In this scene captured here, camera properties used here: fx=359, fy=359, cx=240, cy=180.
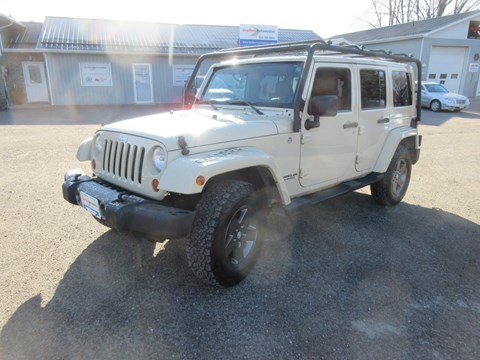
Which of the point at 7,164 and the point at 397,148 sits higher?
the point at 397,148

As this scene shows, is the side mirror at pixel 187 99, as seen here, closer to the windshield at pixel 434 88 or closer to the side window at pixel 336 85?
the side window at pixel 336 85

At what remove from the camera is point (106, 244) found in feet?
12.9

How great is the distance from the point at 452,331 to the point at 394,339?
49 cm

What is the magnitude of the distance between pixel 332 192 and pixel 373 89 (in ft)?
4.80

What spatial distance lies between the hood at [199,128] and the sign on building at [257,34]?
19619 millimetres

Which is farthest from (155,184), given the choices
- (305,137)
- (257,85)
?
(257,85)

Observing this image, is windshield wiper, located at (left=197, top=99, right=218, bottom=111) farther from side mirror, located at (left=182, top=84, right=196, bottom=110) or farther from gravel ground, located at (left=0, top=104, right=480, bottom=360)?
gravel ground, located at (left=0, top=104, right=480, bottom=360)

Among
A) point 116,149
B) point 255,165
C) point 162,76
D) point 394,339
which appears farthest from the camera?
point 162,76

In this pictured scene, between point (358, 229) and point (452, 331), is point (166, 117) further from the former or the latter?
point (452, 331)

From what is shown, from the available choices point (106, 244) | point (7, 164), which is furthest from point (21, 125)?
point (106, 244)

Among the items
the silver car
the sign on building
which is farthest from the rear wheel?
the sign on building

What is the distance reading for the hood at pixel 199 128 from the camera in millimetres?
2945

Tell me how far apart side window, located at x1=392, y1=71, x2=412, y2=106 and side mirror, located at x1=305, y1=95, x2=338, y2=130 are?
1.99m

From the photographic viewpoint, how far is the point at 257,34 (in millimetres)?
21984
